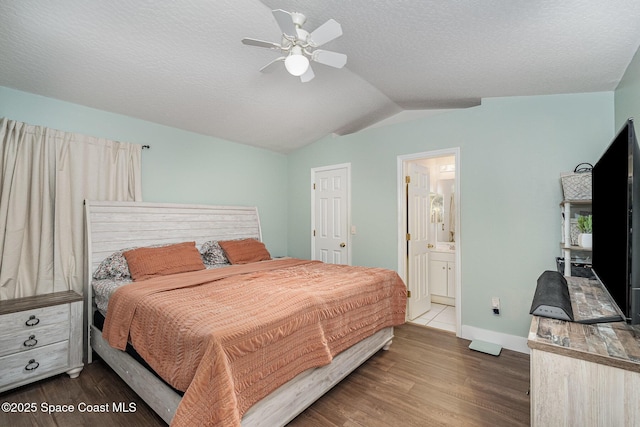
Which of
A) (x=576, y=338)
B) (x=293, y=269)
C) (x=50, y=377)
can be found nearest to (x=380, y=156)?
(x=293, y=269)

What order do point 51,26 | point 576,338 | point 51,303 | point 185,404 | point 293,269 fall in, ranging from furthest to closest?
1. point 293,269
2. point 51,303
3. point 51,26
4. point 185,404
5. point 576,338

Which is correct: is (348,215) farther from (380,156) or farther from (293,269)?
(293,269)

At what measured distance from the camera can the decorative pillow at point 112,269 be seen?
2783 mm

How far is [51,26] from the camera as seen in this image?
189 cm

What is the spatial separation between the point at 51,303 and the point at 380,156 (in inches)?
146

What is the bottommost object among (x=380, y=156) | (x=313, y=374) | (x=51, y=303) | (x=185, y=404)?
(x=313, y=374)

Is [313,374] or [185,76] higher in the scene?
[185,76]

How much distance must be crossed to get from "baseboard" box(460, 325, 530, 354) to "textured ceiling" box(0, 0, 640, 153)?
95.3 inches

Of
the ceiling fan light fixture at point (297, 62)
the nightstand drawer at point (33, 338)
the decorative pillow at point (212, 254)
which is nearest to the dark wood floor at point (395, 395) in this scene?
the nightstand drawer at point (33, 338)

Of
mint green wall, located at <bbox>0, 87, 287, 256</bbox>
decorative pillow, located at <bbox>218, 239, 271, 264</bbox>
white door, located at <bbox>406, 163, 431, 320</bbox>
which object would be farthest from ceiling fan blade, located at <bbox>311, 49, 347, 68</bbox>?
decorative pillow, located at <bbox>218, 239, 271, 264</bbox>

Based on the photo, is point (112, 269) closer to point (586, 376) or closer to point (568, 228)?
point (586, 376)

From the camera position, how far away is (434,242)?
468cm

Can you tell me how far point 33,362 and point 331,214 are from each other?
3.45m

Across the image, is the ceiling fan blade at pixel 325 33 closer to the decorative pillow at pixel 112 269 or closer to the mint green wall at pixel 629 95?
the mint green wall at pixel 629 95
